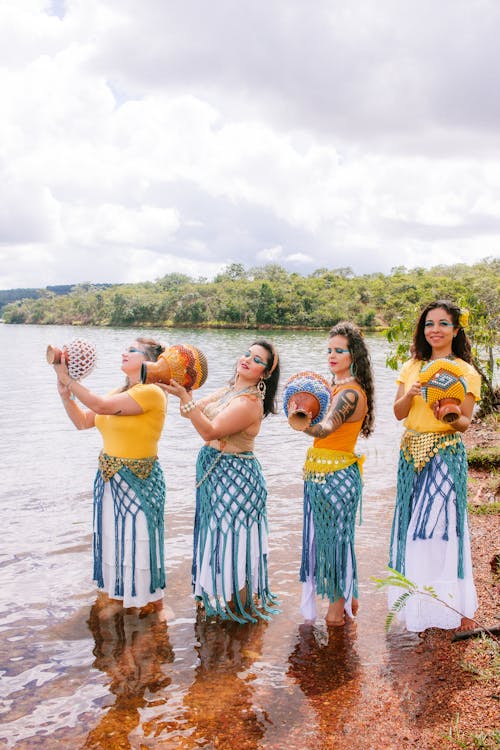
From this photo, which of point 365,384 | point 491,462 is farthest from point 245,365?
point 491,462

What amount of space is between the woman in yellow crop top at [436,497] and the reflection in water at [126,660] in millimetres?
1588

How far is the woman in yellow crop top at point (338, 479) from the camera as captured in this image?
13.0 ft

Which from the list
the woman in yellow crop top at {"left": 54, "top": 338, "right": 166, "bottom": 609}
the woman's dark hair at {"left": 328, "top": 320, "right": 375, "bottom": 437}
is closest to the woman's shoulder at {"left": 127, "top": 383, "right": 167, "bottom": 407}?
the woman in yellow crop top at {"left": 54, "top": 338, "right": 166, "bottom": 609}

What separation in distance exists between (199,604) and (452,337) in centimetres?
255

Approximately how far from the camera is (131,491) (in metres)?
4.25

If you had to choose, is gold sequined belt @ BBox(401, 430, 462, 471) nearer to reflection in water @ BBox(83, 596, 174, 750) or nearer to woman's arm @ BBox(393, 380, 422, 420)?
woman's arm @ BBox(393, 380, 422, 420)

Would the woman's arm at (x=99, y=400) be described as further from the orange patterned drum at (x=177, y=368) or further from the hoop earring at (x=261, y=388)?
the hoop earring at (x=261, y=388)

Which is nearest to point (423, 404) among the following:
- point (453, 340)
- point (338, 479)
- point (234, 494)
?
point (453, 340)

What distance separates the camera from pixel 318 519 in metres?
4.04

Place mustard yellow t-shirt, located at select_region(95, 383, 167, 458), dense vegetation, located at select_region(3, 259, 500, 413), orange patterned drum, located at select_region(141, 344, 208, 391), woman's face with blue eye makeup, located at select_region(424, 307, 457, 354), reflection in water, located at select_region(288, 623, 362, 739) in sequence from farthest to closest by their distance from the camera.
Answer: dense vegetation, located at select_region(3, 259, 500, 413) → mustard yellow t-shirt, located at select_region(95, 383, 167, 458) → woman's face with blue eye makeup, located at select_region(424, 307, 457, 354) → orange patterned drum, located at select_region(141, 344, 208, 391) → reflection in water, located at select_region(288, 623, 362, 739)

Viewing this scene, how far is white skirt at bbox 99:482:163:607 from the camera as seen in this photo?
4250 mm

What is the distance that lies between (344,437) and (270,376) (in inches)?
24.1

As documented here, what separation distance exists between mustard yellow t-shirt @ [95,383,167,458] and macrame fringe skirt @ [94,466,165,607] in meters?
0.18

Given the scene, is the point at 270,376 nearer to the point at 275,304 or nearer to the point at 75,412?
the point at 75,412
